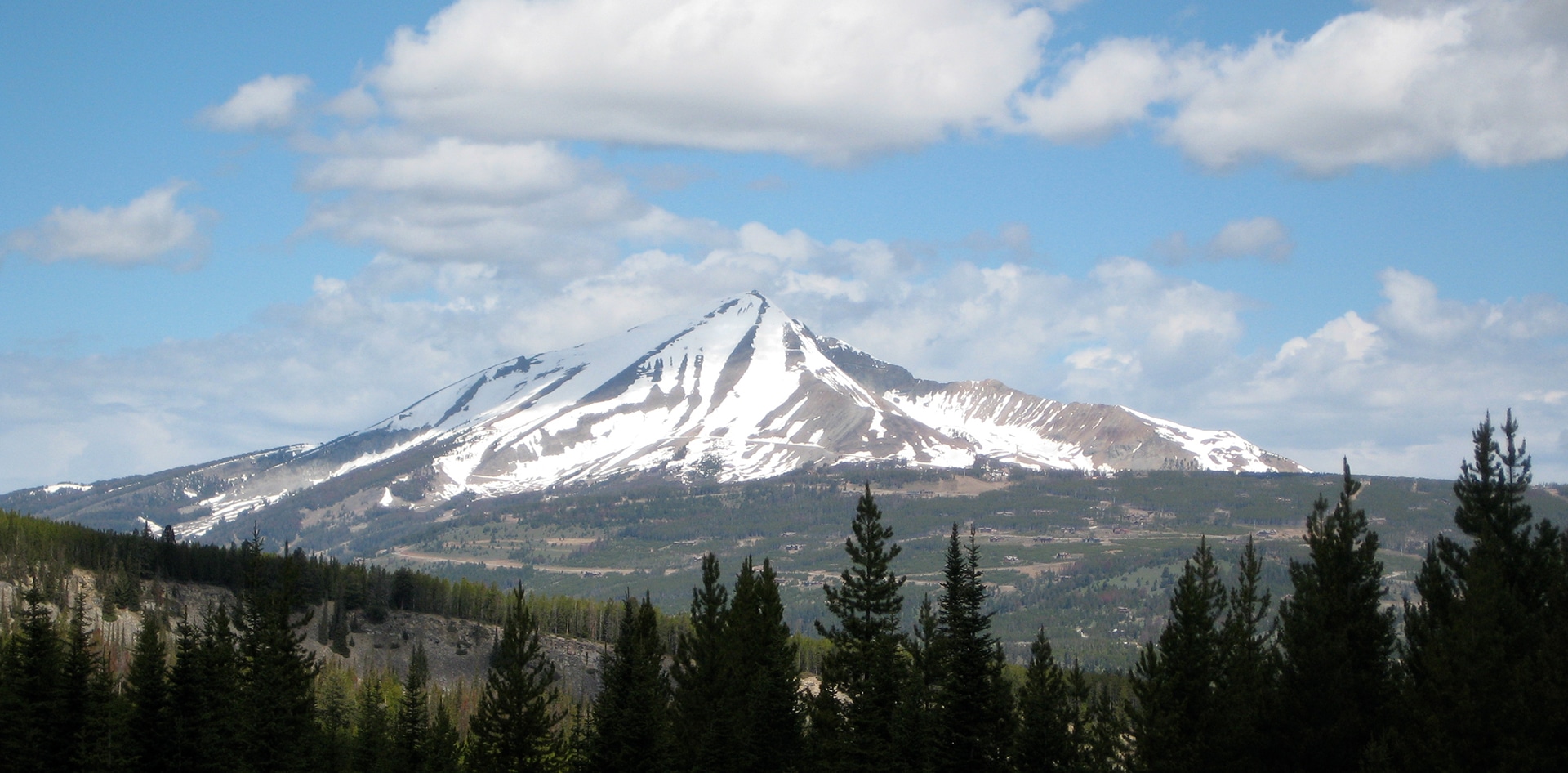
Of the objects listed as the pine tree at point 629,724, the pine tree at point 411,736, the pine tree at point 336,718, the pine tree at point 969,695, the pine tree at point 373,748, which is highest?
the pine tree at point 969,695

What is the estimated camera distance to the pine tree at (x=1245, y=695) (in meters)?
45.3

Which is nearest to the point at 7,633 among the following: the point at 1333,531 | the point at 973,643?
the point at 973,643

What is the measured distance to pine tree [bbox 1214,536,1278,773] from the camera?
45.3m

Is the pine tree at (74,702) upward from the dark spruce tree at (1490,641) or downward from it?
downward

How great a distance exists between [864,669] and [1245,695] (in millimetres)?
14147

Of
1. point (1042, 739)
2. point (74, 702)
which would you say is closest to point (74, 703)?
point (74, 702)

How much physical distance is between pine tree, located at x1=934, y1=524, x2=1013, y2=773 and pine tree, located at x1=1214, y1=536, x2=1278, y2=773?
7287 mm

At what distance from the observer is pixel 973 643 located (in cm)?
5216

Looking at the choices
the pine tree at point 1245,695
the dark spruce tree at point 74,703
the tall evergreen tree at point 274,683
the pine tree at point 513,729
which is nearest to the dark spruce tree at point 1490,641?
the pine tree at point 1245,695

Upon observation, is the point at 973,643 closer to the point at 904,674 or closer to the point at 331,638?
the point at 904,674

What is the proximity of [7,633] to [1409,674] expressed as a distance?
12331cm

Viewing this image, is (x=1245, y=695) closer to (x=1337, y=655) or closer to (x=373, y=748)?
(x=1337, y=655)

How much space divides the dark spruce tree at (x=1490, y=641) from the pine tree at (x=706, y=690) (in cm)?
2456

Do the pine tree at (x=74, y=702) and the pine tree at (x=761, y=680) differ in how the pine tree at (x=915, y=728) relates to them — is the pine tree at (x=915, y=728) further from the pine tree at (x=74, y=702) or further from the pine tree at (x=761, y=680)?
the pine tree at (x=74, y=702)
